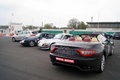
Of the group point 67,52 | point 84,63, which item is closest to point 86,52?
point 84,63

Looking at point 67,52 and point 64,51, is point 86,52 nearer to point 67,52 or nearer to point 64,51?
point 67,52

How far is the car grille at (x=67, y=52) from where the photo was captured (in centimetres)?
411

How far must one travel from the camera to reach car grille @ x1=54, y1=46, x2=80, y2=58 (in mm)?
4112

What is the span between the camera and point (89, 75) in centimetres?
435

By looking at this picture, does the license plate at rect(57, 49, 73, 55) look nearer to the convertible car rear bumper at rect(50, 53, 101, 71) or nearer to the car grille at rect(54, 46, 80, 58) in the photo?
the car grille at rect(54, 46, 80, 58)

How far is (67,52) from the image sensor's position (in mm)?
4285

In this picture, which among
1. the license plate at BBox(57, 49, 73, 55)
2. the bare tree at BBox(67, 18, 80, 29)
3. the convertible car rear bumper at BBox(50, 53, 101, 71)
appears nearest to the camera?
the convertible car rear bumper at BBox(50, 53, 101, 71)

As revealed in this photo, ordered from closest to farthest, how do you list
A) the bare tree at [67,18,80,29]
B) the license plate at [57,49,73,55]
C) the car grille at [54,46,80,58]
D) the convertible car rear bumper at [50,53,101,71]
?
1. the convertible car rear bumper at [50,53,101,71]
2. the car grille at [54,46,80,58]
3. the license plate at [57,49,73,55]
4. the bare tree at [67,18,80,29]

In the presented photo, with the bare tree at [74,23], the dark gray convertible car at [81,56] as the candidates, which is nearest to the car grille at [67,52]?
the dark gray convertible car at [81,56]

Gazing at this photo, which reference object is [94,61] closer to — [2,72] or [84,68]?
[84,68]

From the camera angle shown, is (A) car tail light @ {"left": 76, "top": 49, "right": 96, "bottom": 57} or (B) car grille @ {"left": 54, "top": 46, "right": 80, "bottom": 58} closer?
(A) car tail light @ {"left": 76, "top": 49, "right": 96, "bottom": 57}

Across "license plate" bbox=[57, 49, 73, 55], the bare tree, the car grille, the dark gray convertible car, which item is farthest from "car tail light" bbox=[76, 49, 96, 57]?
the bare tree

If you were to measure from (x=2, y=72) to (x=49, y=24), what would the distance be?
9072 cm

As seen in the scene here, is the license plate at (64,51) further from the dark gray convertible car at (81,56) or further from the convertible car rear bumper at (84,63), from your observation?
the convertible car rear bumper at (84,63)
